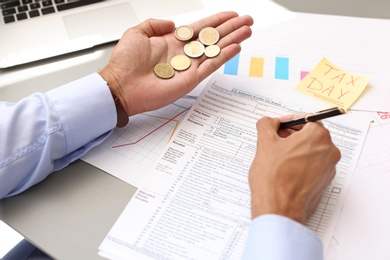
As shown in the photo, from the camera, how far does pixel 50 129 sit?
31.2 inches

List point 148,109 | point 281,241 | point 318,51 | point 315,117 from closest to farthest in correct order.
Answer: point 281,241 < point 315,117 < point 148,109 < point 318,51

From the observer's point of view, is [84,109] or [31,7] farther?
[31,7]

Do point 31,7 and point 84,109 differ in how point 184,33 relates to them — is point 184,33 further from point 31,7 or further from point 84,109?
point 31,7

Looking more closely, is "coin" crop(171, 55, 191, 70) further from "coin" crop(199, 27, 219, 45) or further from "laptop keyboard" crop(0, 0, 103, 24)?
"laptop keyboard" crop(0, 0, 103, 24)

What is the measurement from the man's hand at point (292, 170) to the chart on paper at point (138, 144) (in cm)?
19

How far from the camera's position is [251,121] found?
2.81 feet

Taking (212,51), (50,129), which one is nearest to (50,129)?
(50,129)

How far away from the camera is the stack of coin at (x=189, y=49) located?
90cm

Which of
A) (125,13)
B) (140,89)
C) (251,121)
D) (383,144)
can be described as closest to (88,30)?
(125,13)

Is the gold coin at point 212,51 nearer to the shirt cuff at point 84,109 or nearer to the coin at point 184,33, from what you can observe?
the coin at point 184,33

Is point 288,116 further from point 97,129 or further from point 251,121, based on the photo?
point 97,129

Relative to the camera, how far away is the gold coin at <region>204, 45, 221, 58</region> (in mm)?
911

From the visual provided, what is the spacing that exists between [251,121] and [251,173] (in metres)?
0.15

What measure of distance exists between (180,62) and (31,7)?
16.7 inches
